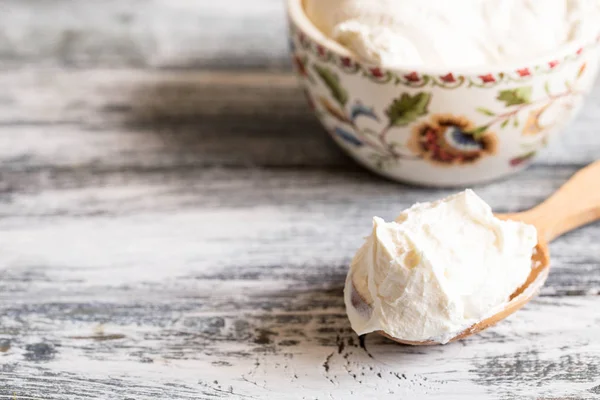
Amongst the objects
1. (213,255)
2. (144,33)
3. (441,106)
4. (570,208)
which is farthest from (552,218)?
(144,33)

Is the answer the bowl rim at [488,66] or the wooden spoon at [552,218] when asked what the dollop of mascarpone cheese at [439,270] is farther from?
the bowl rim at [488,66]

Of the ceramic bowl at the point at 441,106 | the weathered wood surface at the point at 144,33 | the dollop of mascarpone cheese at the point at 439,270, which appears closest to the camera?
the dollop of mascarpone cheese at the point at 439,270

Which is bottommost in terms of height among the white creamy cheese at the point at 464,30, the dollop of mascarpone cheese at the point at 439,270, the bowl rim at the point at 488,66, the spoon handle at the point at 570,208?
the spoon handle at the point at 570,208

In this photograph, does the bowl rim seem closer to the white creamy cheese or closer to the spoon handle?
the white creamy cheese

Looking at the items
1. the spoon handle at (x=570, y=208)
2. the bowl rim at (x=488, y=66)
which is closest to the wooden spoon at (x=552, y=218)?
the spoon handle at (x=570, y=208)

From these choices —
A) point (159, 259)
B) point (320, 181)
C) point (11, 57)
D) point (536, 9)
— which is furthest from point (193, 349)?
point (11, 57)

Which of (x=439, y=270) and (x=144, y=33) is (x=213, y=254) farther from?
(x=144, y=33)
